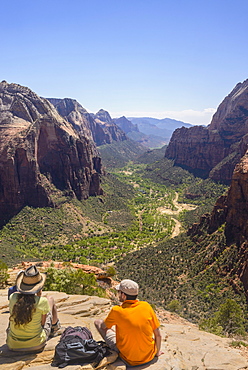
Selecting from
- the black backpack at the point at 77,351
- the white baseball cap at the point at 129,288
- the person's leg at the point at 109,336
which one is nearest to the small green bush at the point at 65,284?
the person's leg at the point at 109,336

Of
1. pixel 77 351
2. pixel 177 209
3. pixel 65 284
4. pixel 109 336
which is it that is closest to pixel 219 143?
pixel 177 209

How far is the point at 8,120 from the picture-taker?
80375 millimetres

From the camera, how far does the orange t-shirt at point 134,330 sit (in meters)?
7.50

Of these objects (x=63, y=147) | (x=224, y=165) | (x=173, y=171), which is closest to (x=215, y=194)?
(x=224, y=165)

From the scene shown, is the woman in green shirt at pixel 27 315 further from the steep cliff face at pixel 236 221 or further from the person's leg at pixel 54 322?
the steep cliff face at pixel 236 221

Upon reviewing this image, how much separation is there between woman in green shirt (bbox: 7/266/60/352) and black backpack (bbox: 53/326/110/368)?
2.96 feet

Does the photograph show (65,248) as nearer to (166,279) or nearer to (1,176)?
(1,176)

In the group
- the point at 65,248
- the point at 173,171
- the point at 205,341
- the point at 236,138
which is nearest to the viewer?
the point at 205,341

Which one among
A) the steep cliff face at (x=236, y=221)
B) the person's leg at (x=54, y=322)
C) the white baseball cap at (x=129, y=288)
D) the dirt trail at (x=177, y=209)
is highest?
the white baseball cap at (x=129, y=288)

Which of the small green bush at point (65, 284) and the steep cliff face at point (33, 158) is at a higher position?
the steep cliff face at point (33, 158)

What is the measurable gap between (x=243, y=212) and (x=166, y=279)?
17465 millimetres

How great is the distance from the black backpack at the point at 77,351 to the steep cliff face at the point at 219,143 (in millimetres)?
132236

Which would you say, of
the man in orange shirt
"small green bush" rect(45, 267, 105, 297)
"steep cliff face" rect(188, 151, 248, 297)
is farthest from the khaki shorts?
"steep cliff face" rect(188, 151, 248, 297)

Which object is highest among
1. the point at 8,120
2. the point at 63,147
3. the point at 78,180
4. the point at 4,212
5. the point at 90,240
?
the point at 8,120
